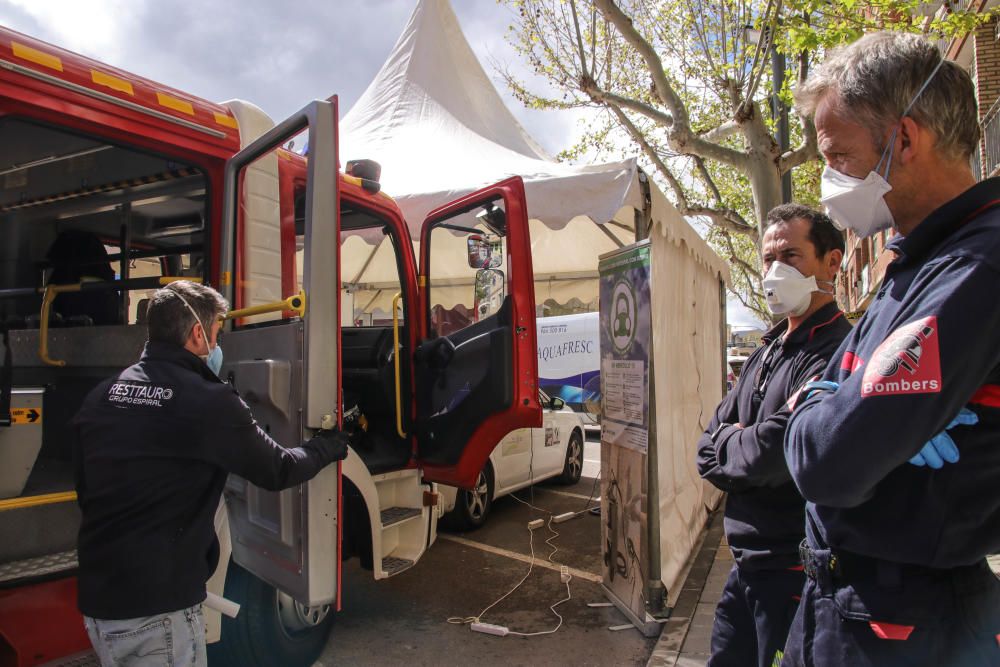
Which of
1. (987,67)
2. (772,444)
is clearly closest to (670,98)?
(987,67)

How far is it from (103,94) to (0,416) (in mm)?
1369

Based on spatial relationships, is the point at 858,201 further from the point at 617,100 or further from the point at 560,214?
the point at 617,100

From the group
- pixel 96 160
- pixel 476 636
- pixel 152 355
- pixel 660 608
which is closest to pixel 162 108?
pixel 96 160

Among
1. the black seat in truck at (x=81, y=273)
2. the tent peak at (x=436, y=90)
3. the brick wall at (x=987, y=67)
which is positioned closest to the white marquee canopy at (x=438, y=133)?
the tent peak at (x=436, y=90)

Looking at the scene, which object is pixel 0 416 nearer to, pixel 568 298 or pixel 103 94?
pixel 103 94

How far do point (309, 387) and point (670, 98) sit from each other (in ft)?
26.4

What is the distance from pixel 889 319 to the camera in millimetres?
1114

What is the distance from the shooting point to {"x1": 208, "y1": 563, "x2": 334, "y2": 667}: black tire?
308cm

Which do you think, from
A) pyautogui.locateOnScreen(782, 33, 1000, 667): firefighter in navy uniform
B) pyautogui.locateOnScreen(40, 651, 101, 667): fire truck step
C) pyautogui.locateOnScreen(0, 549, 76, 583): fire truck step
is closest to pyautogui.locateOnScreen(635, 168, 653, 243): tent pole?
pyautogui.locateOnScreen(782, 33, 1000, 667): firefighter in navy uniform

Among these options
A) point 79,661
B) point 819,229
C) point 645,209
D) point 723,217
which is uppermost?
point 723,217

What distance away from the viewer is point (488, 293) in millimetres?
Answer: 4125

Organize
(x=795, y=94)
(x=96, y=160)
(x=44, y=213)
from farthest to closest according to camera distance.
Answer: (x=44, y=213), (x=96, y=160), (x=795, y=94)

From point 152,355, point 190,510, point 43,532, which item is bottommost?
point 43,532

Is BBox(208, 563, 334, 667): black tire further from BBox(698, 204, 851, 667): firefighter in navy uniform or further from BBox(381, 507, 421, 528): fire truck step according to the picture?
BBox(698, 204, 851, 667): firefighter in navy uniform
